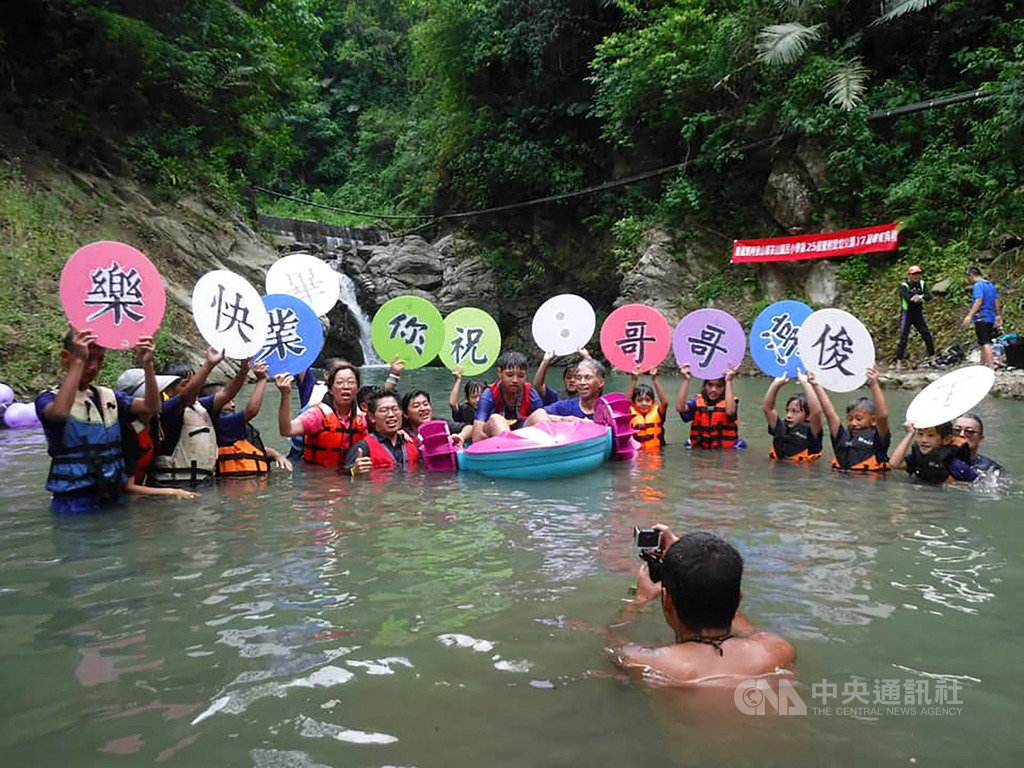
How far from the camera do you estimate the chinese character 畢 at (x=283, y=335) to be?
20.0 ft

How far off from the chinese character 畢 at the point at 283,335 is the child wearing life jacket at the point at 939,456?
492cm

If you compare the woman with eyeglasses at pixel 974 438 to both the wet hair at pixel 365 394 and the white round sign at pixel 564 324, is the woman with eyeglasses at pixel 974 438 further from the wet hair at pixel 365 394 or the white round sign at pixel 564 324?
the wet hair at pixel 365 394

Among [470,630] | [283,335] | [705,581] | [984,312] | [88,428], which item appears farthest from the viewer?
[984,312]

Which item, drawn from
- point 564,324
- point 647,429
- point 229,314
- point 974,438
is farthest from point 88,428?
point 974,438

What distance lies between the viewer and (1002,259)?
1278 cm

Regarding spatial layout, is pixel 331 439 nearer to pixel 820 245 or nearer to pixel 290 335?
pixel 290 335

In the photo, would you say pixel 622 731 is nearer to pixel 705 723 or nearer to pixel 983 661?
pixel 705 723

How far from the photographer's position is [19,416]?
928 cm

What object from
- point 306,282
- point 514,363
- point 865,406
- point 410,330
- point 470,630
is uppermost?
point 306,282

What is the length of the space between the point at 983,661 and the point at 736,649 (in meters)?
0.98

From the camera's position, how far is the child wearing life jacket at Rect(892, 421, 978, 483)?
18.2 feet

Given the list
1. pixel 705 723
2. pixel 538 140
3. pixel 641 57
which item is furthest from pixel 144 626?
pixel 538 140

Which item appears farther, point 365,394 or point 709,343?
point 709,343

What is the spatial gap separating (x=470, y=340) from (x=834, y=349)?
11.2 ft
